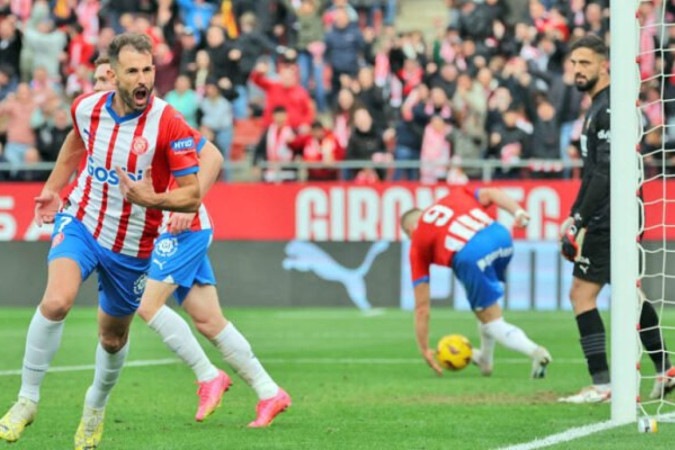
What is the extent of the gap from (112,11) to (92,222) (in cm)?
1852

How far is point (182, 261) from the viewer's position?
9.80 m

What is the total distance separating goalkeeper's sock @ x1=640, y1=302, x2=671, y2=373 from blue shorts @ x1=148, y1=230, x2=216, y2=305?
294cm

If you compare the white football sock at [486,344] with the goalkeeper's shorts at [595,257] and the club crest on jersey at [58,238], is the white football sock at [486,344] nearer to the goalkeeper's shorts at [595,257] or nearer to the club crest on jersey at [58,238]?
the goalkeeper's shorts at [595,257]

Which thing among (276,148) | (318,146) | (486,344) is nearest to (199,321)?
(486,344)

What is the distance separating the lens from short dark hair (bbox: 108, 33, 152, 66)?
7.78m

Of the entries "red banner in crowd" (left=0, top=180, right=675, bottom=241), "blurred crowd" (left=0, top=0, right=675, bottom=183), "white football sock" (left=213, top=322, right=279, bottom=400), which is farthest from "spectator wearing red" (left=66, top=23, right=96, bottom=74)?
"white football sock" (left=213, top=322, right=279, bottom=400)

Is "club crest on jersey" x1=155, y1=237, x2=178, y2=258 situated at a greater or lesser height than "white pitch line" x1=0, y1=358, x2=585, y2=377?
greater

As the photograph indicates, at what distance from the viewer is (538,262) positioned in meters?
20.5

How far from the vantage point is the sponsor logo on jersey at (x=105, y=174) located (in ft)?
26.3

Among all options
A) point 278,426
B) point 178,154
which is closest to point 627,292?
point 278,426

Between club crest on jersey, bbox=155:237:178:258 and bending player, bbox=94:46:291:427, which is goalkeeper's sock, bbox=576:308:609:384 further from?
club crest on jersey, bbox=155:237:178:258

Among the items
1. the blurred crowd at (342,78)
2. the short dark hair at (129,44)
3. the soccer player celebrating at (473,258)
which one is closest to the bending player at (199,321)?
the short dark hair at (129,44)

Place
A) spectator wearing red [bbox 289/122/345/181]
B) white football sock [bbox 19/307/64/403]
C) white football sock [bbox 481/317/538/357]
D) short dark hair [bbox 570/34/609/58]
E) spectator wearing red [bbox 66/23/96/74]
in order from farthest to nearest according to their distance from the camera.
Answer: spectator wearing red [bbox 66/23/96/74] < spectator wearing red [bbox 289/122/345/181] < white football sock [bbox 481/317/538/357] < short dark hair [bbox 570/34/609/58] < white football sock [bbox 19/307/64/403]

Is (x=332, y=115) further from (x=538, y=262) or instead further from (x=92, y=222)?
(x=92, y=222)
